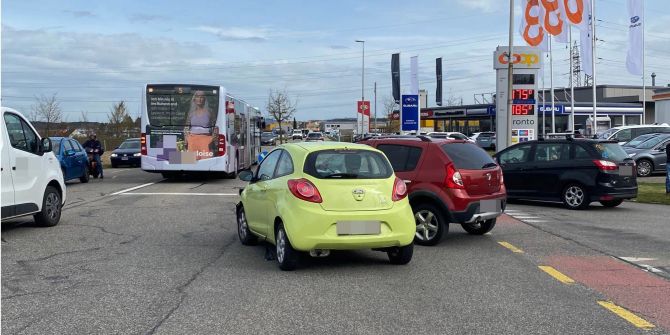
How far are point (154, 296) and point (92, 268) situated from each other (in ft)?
5.57

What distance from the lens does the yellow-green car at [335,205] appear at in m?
6.80

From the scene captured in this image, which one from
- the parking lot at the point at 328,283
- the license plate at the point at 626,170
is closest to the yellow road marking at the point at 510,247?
the parking lot at the point at 328,283

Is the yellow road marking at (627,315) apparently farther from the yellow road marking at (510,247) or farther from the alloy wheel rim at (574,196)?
the alloy wheel rim at (574,196)

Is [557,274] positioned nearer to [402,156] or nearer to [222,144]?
[402,156]

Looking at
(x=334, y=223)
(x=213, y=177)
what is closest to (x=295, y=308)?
(x=334, y=223)

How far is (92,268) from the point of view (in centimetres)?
728


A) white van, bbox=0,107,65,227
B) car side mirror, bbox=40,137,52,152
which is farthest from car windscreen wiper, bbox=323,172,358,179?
car side mirror, bbox=40,137,52,152

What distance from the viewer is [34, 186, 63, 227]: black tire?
1014cm

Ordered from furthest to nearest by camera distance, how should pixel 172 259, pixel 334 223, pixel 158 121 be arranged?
pixel 158 121 → pixel 172 259 → pixel 334 223

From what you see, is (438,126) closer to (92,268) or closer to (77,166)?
(77,166)

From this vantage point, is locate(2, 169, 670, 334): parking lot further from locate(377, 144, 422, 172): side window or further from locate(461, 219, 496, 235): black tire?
locate(377, 144, 422, 172): side window

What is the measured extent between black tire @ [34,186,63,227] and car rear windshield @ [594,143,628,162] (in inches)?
419

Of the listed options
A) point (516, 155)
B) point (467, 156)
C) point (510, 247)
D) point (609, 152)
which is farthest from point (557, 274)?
point (516, 155)

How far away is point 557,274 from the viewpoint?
709cm
